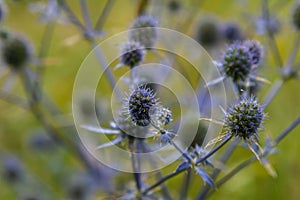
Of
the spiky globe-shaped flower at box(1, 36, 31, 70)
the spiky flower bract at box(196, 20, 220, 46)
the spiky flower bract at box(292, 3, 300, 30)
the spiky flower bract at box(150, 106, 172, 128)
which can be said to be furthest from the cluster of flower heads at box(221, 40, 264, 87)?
the spiky globe-shaped flower at box(1, 36, 31, 70)


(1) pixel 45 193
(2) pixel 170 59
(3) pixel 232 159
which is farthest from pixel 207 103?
(1) pixel 45 193

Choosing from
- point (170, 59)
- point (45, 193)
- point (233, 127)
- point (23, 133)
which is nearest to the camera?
point (233, 127)

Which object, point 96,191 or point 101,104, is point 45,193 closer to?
point 96,191

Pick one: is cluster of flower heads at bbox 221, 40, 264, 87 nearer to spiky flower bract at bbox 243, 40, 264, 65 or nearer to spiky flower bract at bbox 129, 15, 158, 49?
spiky flower bract at bbox 243, 40, 264, 65

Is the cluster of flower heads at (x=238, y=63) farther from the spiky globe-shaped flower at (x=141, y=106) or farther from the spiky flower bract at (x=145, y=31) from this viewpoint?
the spiky globe-shaped flower at (x=141, y=106)

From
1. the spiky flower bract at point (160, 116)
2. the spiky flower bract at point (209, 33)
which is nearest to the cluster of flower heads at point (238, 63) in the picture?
the spiky flower bract at point (160, 116)
